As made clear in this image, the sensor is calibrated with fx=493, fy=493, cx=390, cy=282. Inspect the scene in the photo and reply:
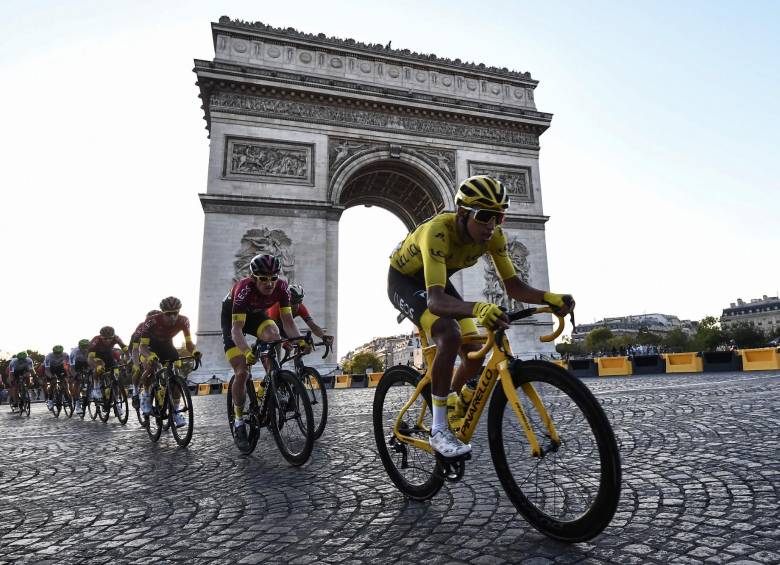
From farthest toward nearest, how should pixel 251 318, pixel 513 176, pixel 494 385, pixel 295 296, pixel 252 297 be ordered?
pixel 513 176 → pixel 295 296 → pixel 251 318 → pixel 252 297 → pixel 494 385

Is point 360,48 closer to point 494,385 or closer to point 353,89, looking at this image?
point 353,89

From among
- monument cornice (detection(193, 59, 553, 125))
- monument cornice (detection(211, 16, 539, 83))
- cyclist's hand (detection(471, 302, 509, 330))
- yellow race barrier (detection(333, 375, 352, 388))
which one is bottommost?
yellow race barrier (detection(333, 375, 352, 388))

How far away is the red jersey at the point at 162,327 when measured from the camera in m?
6.80

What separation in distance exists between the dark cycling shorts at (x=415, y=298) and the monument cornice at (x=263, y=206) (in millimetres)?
18363

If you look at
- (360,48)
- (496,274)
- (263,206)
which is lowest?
(496,274)

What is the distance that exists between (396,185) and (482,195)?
24.5 meters

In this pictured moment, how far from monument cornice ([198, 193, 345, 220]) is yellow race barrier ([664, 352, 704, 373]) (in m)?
14.4

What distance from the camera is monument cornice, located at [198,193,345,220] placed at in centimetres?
2016

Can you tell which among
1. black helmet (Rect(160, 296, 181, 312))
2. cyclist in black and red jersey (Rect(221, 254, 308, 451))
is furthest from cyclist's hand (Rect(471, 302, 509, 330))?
black helmet (Rect(160, 296, 181, 312))

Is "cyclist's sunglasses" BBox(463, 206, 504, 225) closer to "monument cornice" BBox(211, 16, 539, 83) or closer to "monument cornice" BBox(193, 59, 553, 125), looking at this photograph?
"monument cornice" BBox(193, 59, 553, 125)

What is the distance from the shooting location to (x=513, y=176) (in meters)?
25.3

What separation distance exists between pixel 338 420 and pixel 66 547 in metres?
4.59

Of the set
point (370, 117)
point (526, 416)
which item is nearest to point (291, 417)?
point (526, 416)

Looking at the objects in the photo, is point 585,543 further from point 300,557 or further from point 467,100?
point 467,100
